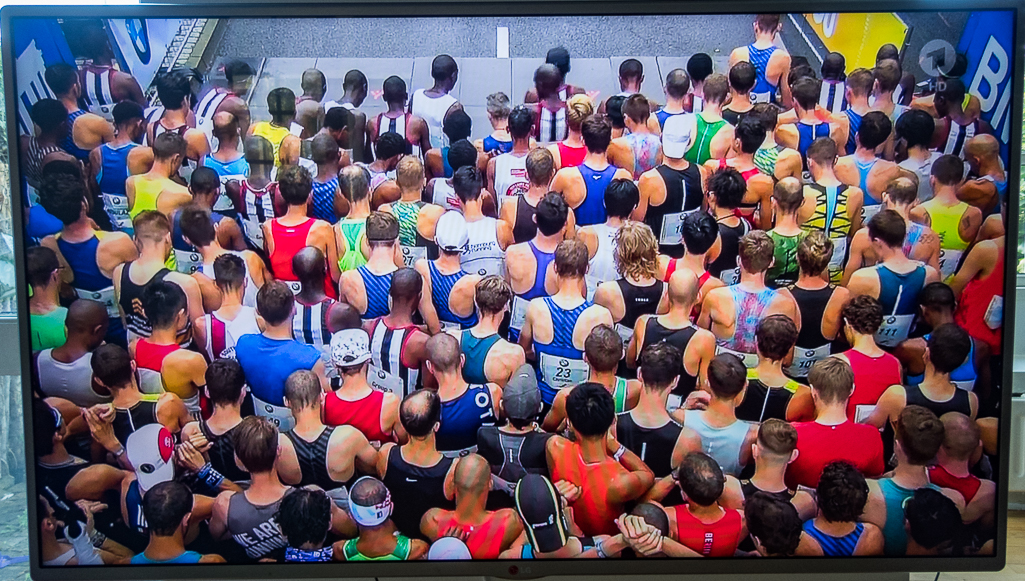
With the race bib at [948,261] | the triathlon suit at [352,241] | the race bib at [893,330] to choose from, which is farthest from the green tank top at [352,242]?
the race bib at [948,261]

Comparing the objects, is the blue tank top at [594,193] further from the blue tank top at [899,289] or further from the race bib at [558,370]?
the blue tank top at [899,289]

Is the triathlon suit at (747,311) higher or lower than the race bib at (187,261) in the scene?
lower

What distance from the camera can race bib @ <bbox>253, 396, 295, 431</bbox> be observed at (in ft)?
5.10

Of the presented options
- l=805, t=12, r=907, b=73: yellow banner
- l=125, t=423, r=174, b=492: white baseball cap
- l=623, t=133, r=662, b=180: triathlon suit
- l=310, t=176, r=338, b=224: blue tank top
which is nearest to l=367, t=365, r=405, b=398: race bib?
l=310, t=176, r=338, b=224: blue tank top

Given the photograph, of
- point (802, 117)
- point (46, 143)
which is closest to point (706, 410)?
point (802, 117)

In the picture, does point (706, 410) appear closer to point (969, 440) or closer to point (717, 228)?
point (717, 228)

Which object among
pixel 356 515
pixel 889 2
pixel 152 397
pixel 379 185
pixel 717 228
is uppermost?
pixel 889 2

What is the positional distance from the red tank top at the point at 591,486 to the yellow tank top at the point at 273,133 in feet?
2.93

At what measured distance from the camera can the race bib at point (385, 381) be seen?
1553 millimetres

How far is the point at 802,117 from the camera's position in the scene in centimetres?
156

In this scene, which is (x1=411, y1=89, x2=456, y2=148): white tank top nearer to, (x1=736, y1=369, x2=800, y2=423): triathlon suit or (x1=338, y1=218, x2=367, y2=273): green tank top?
(x1=338, y1=218, x2=367, y2=273): green tank top

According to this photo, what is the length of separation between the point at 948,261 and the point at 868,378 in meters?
0.31

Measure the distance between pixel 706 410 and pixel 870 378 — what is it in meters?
0.37

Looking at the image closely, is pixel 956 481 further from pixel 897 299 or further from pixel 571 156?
pixel 571 156
